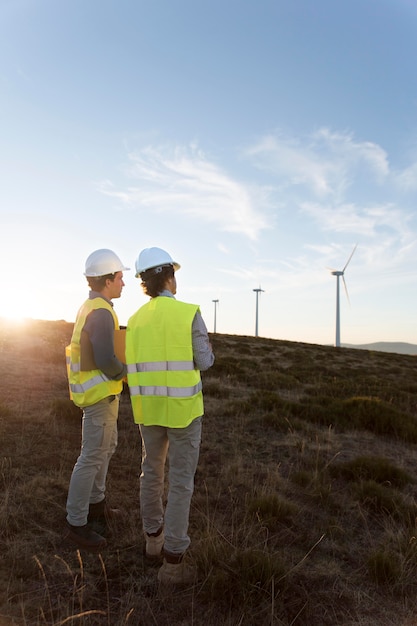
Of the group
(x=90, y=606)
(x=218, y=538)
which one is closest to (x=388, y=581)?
(x=218, y=538)

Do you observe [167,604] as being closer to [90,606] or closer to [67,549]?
[90,606]

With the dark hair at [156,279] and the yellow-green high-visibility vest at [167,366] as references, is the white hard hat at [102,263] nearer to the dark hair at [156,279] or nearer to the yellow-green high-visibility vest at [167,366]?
the dark hair at [156,279]

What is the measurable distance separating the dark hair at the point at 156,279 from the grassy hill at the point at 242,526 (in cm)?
202

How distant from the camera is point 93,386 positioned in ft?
11.8

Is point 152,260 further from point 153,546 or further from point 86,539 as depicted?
point 86,539

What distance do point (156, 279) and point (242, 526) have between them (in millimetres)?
2558

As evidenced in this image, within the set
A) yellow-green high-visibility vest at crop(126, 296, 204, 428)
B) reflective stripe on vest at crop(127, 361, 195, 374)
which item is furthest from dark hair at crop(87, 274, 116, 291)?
reflective stripe on vest at crop(127, 361, 195, 374)

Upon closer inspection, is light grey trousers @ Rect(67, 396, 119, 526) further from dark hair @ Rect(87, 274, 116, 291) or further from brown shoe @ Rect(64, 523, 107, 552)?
dark hair @ Rect(87, 274, 116, 291)

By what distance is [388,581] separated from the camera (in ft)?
11.1

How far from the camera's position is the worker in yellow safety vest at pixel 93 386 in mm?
3568

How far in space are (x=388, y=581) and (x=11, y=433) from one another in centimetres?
522

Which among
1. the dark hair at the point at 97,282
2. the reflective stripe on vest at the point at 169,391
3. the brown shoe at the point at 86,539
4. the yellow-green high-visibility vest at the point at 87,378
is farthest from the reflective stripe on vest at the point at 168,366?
the brown shoe at the point at 86,539

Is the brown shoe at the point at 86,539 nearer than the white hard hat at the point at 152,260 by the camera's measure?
No

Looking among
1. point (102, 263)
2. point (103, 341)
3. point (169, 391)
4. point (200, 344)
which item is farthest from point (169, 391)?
point (102, 263)
